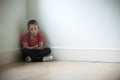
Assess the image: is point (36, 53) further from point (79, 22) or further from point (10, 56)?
point (79, 22)

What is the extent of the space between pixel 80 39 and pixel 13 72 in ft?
3.04

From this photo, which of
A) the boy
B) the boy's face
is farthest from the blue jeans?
the boy's face

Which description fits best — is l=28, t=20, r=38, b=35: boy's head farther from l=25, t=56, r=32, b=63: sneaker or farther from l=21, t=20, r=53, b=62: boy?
l=25, t=56, r=32, b=63: sneaker

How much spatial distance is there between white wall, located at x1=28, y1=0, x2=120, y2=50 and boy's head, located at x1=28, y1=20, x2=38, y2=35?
4.3 inches

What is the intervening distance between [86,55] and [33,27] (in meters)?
0.65

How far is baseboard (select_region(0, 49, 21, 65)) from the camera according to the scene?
2486mm

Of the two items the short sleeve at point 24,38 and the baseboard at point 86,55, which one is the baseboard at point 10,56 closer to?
the short sleeve at point 24,38

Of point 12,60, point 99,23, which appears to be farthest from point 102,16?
point 12,60

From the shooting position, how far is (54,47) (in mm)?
2816

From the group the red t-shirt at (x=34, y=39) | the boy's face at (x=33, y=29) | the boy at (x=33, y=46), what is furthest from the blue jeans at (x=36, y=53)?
the boy's face at (x=33, y=29)

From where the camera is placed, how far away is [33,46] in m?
2.81

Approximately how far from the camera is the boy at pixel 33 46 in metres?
2.72

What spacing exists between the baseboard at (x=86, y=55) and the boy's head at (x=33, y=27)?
11.4 inches

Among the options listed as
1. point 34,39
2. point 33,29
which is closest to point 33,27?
point 33,29
